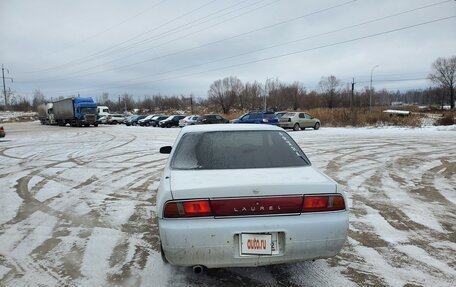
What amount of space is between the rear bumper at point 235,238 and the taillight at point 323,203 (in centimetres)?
7

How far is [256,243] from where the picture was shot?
2795 millimetres

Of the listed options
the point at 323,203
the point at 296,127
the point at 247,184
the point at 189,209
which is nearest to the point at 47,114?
the point at 296,127

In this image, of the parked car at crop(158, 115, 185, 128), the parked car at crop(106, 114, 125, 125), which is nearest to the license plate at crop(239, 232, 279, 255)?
the parked car at crop(158, 115, 185, 128)

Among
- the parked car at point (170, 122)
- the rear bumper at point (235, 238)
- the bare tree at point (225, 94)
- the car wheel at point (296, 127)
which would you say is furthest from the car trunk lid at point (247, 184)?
the bare tree at point (225, 94)

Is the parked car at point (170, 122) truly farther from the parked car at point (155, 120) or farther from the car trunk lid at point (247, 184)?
the car trunk lid at point (247, 184)

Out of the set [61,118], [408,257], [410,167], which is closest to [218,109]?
[61,118]

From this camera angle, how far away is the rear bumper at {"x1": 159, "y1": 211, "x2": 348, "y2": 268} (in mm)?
2773

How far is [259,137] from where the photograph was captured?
A: 4.14 metres

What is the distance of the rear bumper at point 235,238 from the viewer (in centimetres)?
277

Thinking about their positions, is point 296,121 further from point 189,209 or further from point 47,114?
point 47,114

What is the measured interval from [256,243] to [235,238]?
18 centimetres

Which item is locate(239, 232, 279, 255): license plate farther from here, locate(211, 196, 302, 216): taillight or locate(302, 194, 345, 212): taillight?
locate(302, 194, 345, 212): taillight

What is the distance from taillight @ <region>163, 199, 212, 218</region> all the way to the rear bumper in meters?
0.05

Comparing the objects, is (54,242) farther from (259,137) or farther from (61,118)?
(61,118)
